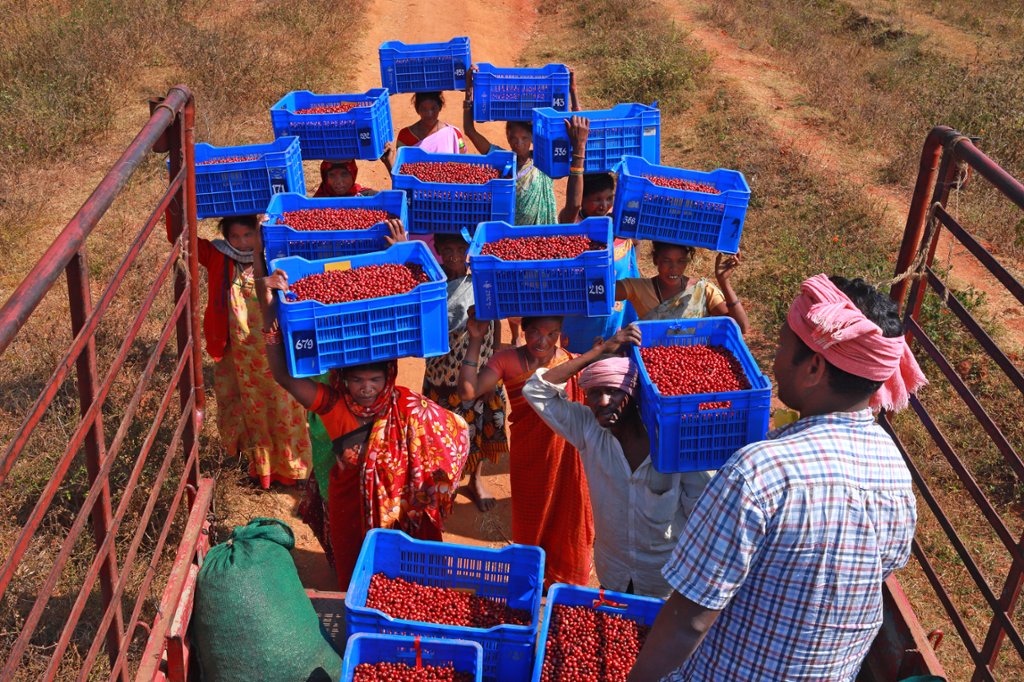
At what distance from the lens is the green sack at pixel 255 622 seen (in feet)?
12.0

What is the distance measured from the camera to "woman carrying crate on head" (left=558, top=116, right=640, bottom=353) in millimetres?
5152

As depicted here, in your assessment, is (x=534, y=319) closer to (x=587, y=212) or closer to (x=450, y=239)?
(x=450, y=239)

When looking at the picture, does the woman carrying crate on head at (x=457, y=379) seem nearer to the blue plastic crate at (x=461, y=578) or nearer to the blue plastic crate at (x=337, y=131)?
the blue plastic crate at (x=337, y=131)

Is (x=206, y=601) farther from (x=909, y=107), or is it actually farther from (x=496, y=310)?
(x=909, y=107)

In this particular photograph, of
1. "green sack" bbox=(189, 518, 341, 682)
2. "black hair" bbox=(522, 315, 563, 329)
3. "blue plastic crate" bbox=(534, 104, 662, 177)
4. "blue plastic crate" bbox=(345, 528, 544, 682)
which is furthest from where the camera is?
"blue plastic crate" bbox=(534, 104, 662, 177)

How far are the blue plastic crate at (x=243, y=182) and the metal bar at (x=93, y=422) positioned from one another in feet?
6.20

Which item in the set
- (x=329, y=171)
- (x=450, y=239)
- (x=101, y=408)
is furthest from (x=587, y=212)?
(x=101, y=408)

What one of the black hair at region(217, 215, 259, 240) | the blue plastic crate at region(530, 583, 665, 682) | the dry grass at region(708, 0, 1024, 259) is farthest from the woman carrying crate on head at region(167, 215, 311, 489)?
the dry grass at region(708, 0, 1024, 259)

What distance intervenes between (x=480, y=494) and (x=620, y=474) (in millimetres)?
2207

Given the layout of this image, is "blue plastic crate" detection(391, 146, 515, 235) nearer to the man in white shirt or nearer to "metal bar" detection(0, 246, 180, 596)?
the man in white shirt

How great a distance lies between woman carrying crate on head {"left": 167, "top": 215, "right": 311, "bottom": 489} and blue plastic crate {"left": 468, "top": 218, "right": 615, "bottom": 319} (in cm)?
147

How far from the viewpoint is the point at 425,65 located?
21.0 ft

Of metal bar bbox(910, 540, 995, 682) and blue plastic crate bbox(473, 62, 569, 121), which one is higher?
blue plastic crate bbox(473, 62, 569, 121)

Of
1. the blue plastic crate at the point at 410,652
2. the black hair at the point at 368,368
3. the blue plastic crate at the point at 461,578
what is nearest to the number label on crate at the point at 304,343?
→ the black hair at the point at 368,368
